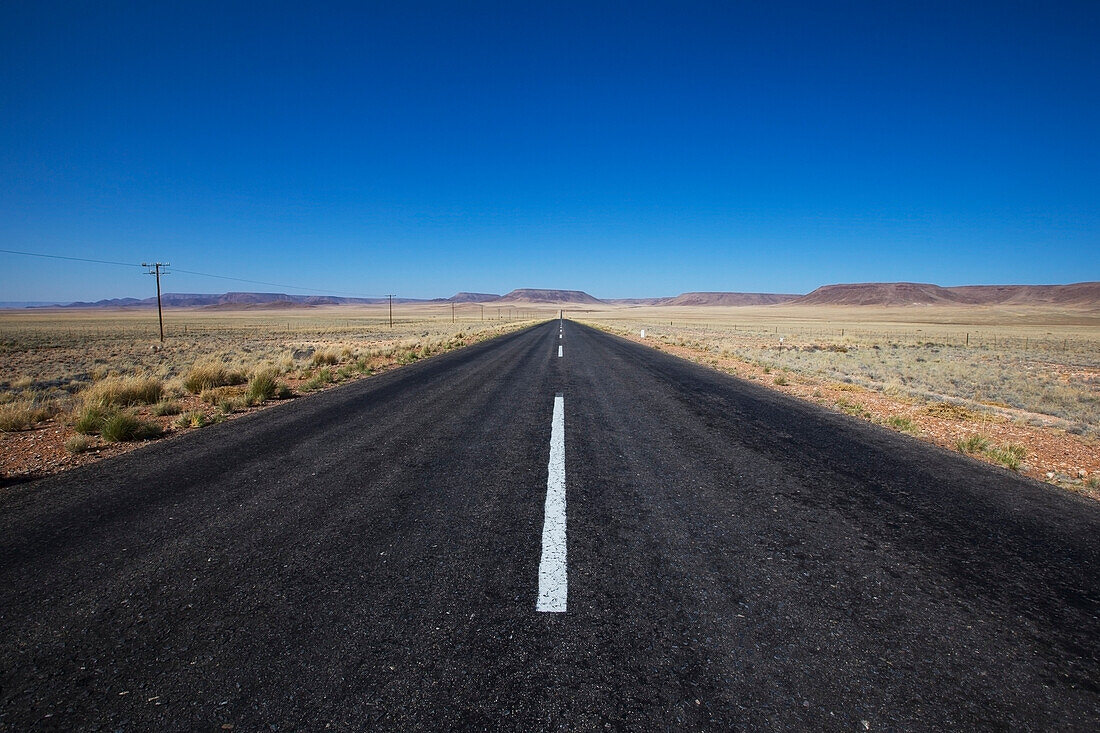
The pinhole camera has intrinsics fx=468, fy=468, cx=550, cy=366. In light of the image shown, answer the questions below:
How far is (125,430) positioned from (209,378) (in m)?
5.41

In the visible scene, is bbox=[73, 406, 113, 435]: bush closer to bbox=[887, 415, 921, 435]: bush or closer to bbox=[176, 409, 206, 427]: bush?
bbox=[176, 409, 206, 427]: bush

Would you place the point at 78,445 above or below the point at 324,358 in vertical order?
below

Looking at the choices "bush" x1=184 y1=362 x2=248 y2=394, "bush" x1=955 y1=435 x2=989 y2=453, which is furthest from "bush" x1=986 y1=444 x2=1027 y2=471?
"bush" x1=184 y1=362 x2=248 y2=394

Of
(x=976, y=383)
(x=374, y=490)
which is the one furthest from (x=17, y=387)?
(x=976, y=383)

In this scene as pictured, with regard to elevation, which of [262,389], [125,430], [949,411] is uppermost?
[262,389]

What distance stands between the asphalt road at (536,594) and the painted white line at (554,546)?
0.19 ft

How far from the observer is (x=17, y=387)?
42.3 feet

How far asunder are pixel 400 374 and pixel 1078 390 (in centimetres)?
2011

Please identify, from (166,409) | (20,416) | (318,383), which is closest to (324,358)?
(318,383)

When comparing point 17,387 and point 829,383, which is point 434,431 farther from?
point 17,387

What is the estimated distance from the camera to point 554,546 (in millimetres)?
3232

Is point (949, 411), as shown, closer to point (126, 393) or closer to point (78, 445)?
point (78, 445)

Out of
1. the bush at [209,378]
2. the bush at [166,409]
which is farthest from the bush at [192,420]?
the bush at [209,378]

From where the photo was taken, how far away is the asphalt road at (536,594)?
6.44 ft
